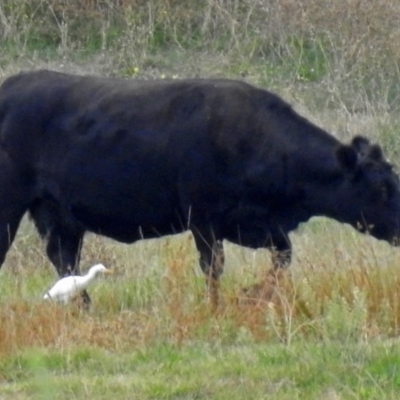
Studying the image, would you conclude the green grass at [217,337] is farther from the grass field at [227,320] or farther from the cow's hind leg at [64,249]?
the cow's hind leg at [64,249]

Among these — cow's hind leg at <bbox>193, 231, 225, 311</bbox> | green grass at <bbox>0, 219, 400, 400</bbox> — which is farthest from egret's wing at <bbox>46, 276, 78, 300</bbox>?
cow's hind leg at <bbox>193, 231, 225, 311</bbox>

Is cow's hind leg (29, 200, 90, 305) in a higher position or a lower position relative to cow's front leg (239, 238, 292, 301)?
lower

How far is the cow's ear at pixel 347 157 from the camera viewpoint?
9930mm

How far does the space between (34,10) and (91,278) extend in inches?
432

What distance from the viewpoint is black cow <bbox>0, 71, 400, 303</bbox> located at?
9.87 meters

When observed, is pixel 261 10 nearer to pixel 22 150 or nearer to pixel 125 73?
pixel 125 73

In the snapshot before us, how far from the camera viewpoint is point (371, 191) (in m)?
9.96

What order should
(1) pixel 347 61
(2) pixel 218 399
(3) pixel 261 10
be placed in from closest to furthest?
(2) pixel 218 399 < (1) pixel 347 61 < (3) pixel 261 10

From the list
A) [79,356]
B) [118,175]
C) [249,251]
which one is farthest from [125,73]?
[79,356]

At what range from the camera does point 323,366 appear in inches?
272

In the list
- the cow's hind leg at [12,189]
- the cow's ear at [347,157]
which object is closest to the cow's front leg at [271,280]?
the cow's ear at [347,157]

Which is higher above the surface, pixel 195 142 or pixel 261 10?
pixel 195 142

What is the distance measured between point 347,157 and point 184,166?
1.22 m

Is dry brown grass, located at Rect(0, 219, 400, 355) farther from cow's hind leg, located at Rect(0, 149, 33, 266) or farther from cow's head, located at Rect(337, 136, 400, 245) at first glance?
cow's hind leg, located at Rect(0, 149, 33, 266)
